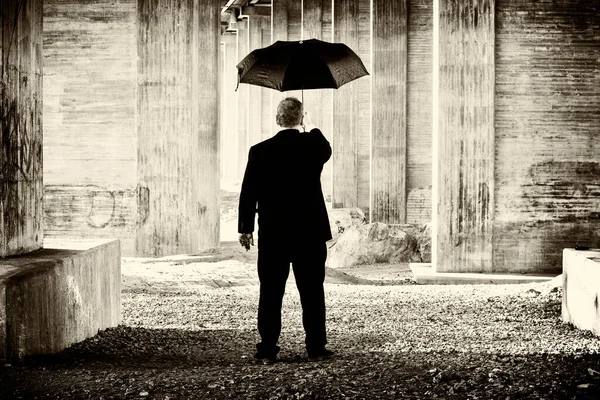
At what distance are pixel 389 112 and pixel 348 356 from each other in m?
17.4

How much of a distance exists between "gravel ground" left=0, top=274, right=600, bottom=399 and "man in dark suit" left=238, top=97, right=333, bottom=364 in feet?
1.51

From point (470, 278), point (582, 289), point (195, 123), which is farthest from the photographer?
point (195, 123)

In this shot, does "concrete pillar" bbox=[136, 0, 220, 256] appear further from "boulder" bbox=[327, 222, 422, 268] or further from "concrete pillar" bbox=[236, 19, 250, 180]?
"concrete pillar" bbox=[236, 19, 250, 180]

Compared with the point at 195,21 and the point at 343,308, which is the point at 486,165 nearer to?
the point at 343,308

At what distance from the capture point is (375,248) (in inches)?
747

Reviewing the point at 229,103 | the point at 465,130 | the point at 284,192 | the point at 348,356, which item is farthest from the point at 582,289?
the point at 229,103

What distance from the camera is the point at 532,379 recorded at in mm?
5805

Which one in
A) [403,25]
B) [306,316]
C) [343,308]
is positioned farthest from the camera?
[403,25]

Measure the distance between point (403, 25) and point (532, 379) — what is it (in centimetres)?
1858

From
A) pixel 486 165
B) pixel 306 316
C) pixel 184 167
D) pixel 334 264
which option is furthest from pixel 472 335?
pixel 334 264

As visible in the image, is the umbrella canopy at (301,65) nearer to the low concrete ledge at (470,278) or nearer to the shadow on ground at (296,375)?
the shadow on ground at (296,375)

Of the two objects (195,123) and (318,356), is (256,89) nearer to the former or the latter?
(195,123)

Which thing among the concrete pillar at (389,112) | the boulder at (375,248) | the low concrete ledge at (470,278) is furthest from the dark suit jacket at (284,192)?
the concrete pillar at (389,112)

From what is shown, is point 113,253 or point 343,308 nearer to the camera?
point 113,253
